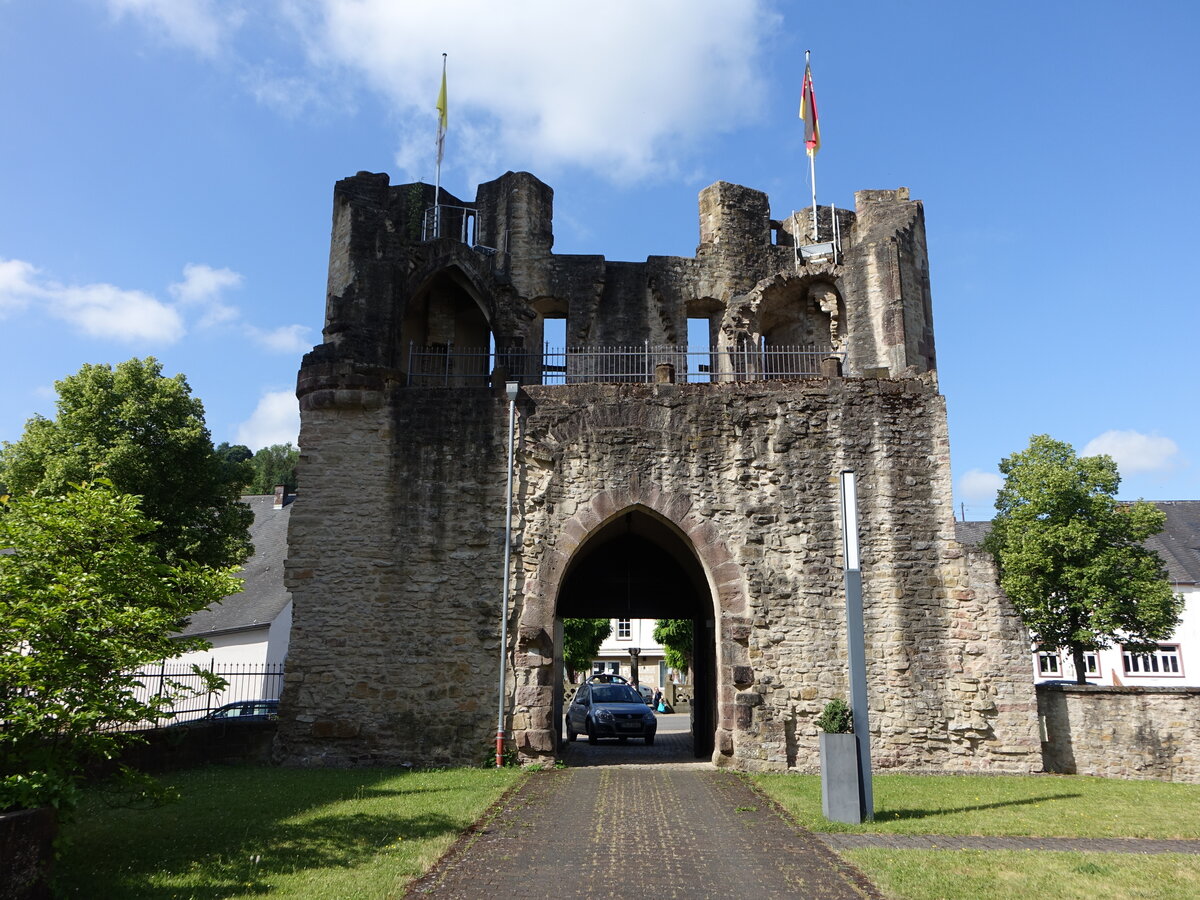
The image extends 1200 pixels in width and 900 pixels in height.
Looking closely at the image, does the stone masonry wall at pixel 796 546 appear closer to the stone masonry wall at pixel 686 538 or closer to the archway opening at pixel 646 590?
the stone masonry wall at pixel 686 538

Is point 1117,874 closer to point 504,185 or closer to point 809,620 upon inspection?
point 809,620

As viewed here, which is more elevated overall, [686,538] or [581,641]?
[686,538]

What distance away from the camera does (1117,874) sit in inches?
276

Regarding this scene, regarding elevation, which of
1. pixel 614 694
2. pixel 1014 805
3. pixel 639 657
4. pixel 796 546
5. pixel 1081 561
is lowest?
pixel 1014 805

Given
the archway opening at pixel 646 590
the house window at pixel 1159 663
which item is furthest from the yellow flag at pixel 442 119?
the house window at pixel 1159 663

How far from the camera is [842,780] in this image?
30.7ft

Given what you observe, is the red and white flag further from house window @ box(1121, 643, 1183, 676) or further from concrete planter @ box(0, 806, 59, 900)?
house window @ box(1121, 643, 1183, 676)

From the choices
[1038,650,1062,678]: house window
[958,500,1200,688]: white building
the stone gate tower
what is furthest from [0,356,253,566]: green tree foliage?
[1038,650,1062,678]: house window

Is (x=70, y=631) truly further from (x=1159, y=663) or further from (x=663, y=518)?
(x=1159, y=663)

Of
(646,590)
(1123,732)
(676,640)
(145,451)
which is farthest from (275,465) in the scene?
(1123,732)

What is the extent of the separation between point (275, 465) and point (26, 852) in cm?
6330

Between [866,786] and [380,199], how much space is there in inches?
526

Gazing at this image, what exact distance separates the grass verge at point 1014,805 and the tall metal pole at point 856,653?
1.37 feet

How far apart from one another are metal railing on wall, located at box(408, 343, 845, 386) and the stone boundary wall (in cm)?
738
